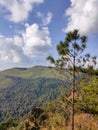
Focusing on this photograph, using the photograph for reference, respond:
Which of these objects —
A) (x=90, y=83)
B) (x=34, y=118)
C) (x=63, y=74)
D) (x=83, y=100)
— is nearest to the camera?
(x=63, y=74)

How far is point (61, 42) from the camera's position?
29.3 metres

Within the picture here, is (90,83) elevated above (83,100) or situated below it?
above

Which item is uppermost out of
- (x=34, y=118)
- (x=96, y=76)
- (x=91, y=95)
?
(x=96, y=76)

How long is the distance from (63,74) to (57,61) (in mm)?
1781

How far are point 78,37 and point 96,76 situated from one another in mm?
7446

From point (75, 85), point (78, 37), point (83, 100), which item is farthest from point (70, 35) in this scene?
point (83, 100)

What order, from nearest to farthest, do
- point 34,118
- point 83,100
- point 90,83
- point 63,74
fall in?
point 63,74 < point 83,100 < point 90,83 < point 34,118

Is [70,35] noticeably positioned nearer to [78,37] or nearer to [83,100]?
[78,37]

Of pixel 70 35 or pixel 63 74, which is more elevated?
pixel 70 35

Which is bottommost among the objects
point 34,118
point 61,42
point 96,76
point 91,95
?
point 34,118

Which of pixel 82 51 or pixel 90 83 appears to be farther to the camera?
pixel 90 83

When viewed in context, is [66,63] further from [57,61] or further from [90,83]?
[90,83]

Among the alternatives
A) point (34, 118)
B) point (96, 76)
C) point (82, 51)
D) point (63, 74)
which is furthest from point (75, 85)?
point (34, 118)

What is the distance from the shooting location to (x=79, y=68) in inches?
1125
